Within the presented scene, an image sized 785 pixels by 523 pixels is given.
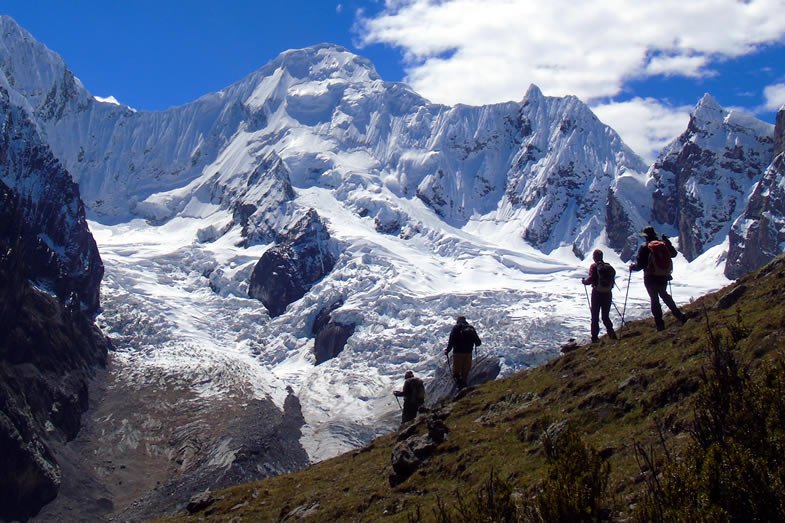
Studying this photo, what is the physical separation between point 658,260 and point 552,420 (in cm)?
756

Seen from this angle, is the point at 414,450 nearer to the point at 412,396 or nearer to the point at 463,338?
the point at 412,396

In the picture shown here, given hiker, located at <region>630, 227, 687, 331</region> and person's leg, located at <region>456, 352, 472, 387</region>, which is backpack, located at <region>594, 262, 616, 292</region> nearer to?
hiker, located at <region>630, 227, 687, 331</region>

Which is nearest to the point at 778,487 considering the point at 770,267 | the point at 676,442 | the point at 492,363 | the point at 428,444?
the point at 676,442

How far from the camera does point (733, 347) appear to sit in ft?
79.8

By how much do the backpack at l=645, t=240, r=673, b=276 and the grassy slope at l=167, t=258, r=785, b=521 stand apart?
1.95m

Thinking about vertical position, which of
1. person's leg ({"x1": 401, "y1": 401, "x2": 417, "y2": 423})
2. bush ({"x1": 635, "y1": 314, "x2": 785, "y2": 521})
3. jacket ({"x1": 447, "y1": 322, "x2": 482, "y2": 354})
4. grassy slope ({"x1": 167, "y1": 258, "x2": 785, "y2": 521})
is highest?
jacket ({"x1": 447, "y1": 322, "x2": 482, "y2": 354})

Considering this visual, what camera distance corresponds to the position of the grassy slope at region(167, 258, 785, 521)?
24688mm

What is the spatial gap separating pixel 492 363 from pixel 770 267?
93.6 feet

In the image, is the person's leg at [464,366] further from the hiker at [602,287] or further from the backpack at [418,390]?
the hiker at [602,287]

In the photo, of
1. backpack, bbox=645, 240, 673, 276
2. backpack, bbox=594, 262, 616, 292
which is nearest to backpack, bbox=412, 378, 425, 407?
backpack, bbox=594, 262, 616, 292

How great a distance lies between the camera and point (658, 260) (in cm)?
3184

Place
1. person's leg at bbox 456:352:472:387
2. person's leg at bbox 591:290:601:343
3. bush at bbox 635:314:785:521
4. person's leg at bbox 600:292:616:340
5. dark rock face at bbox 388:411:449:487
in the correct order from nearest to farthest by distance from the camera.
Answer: bush at bbox 635:314:785:521, dark rock face at bbox 388:411:449:487, person's leg at bbox 600:292:616:340, person's leg at bbox 591:290:601:343, person's leg at bbox 456:352:472:387

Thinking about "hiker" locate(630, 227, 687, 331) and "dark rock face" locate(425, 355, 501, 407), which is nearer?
"hiker" locate(630, 227, 687, 331)

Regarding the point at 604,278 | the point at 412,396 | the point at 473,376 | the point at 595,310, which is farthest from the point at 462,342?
the point at 473,376
